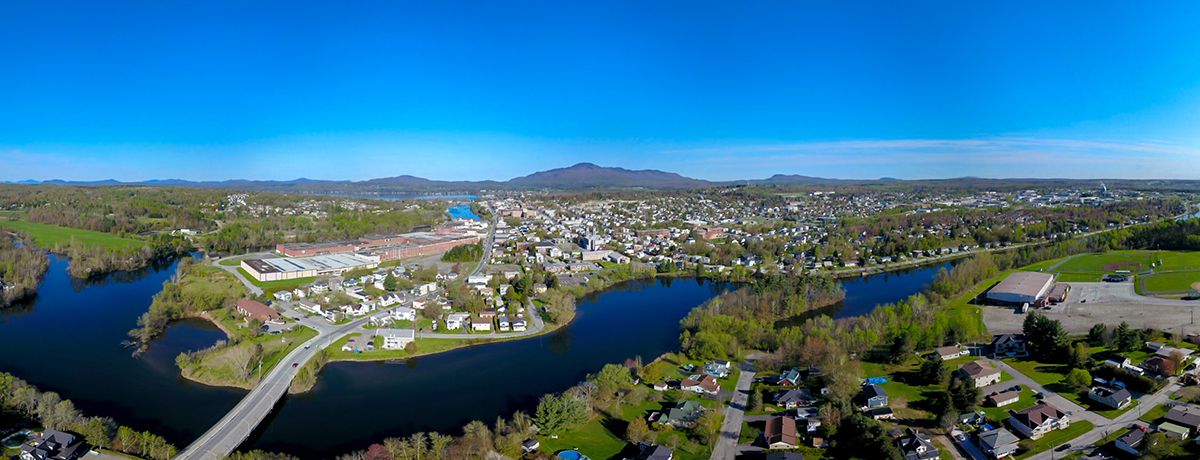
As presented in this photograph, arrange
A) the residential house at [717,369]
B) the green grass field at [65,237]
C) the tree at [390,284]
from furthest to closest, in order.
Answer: the green grass field at [65,237], the tree at [390,284], the residential house at [717,369]

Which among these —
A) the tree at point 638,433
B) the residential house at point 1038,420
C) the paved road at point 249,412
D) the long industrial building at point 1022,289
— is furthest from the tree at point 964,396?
the paved road at point 249,412

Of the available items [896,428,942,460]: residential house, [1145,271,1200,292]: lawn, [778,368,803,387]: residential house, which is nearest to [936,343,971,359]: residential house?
[778,368,803,387]: residential house

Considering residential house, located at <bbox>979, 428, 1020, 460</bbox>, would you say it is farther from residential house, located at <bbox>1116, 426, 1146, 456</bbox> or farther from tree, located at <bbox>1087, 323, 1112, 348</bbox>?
tree, located at <bbox>1087, 323, 1112, 348</bbox>

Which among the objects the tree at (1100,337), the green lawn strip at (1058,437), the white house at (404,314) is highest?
the tree at (1100,337)

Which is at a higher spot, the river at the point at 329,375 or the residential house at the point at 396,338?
the residential house at the point at 396,338

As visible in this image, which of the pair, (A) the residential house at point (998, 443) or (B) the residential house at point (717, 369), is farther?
(B) the residential house at point (717, 369)

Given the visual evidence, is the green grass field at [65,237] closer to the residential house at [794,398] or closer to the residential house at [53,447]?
the residential house at [53,447]
